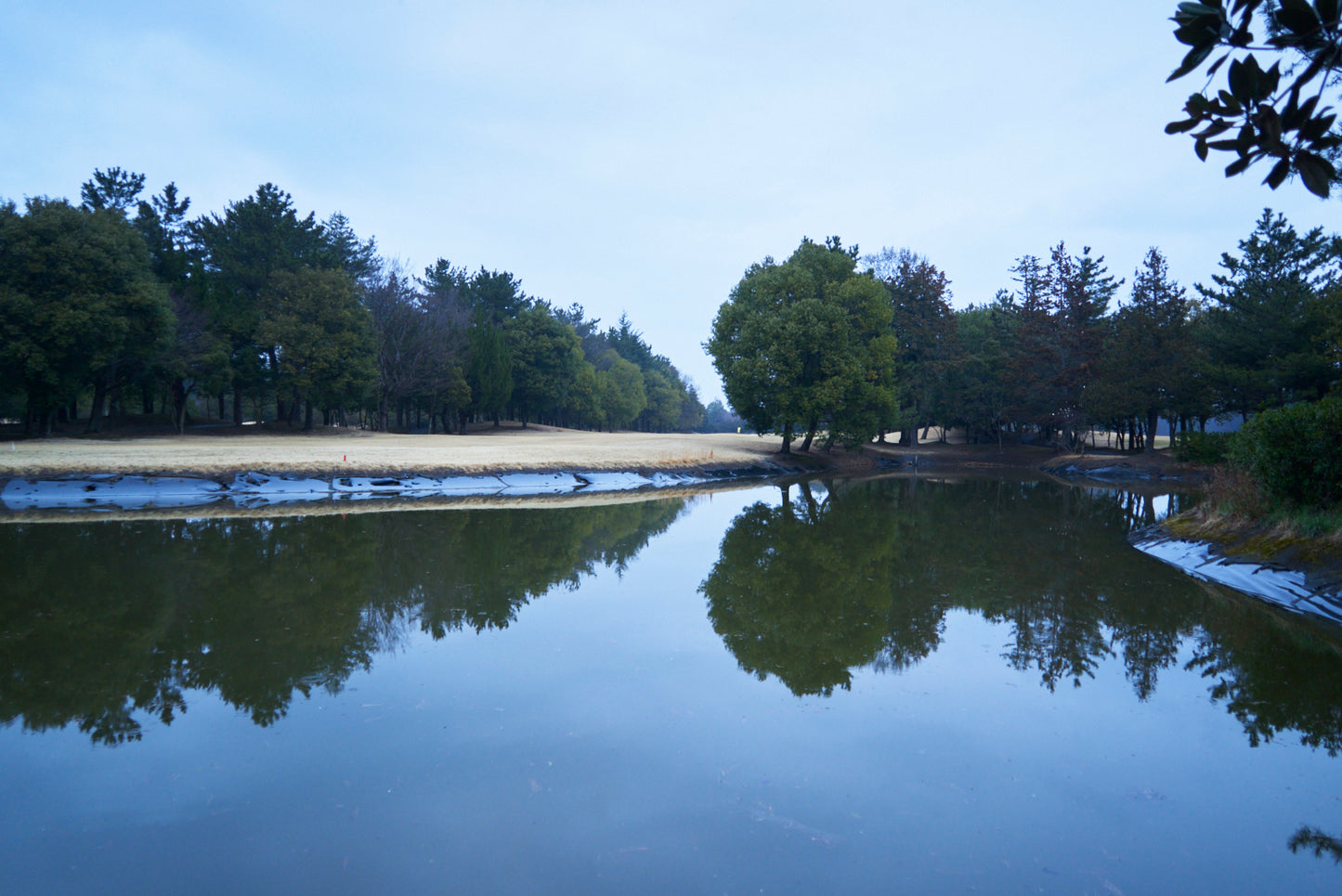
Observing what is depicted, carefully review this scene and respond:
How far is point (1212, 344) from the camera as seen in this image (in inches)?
1426

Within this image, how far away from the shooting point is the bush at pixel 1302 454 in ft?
32.4

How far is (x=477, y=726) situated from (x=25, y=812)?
2.57 metres

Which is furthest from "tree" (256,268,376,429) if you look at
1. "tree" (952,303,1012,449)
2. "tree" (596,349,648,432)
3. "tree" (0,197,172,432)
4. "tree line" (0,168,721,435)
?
"tree" (952,303,1012,449)

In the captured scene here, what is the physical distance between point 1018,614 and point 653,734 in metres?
5.66

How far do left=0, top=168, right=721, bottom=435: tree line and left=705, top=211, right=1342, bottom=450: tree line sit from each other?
71.3ft

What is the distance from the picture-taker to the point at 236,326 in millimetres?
39406

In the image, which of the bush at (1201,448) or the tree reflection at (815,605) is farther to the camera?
the bush at (1201,448)

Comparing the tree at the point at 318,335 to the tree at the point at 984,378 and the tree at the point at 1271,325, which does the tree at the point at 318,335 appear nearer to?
the tree at the point at 984,378

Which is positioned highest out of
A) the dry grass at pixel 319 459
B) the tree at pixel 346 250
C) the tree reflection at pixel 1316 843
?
the tree at pixel 346 250

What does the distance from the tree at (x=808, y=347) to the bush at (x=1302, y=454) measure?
2342 centimetres

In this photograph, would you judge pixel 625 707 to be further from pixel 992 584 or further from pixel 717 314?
pixel 717 314

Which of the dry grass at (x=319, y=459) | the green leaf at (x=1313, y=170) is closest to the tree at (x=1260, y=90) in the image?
the green leaf at (x=1313, y=170)

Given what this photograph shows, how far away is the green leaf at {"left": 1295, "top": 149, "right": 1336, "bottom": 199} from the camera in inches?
130

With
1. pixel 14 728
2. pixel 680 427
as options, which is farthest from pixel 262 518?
pixel 680 427
